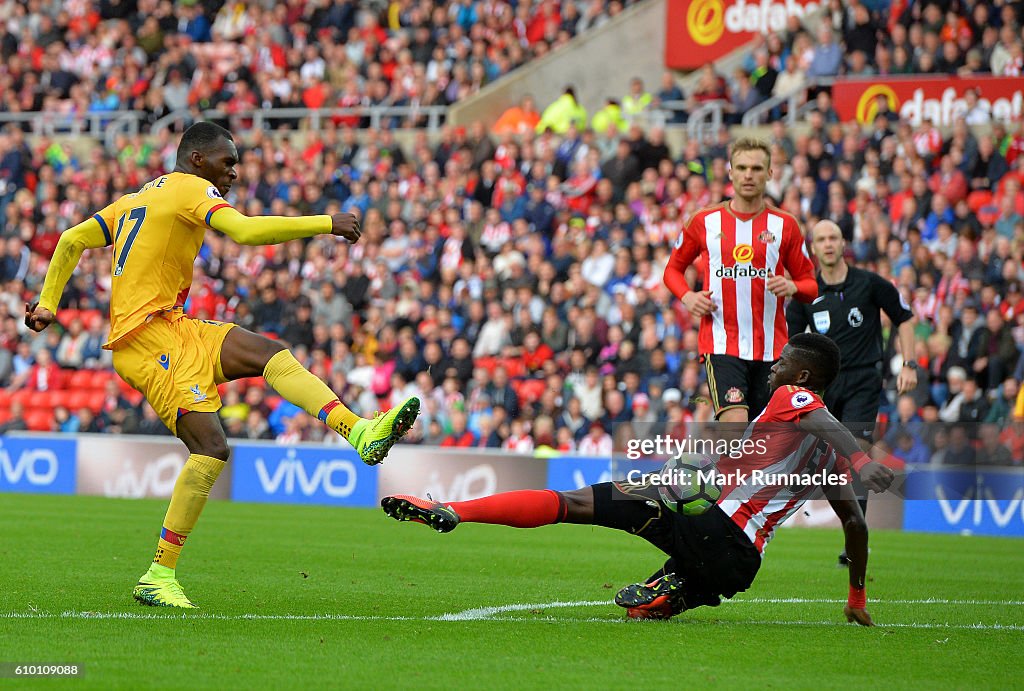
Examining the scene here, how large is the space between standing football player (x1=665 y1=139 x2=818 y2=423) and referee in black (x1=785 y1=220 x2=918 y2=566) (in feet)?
3.93

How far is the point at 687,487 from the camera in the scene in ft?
23.2

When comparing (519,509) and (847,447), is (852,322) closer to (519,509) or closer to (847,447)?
(847,447)

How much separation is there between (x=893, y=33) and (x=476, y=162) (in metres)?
6.14

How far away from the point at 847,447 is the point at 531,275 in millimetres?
13704

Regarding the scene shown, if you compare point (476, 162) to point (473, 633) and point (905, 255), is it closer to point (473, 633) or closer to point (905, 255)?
point (905, 255)

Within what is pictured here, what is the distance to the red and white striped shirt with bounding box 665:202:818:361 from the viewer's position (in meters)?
9.50

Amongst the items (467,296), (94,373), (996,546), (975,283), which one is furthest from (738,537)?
(94,373)

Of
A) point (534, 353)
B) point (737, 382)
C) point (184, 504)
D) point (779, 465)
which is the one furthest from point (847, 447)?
point (534, 353)

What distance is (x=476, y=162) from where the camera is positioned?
2323 cm

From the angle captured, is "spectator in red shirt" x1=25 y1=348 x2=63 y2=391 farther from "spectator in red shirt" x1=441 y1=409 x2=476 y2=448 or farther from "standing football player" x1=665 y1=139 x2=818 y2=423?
"standing football player" x1=665 y1=139 x2=818 y2=423

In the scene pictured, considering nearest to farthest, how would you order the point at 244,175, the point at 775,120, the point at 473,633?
the point at 473,633 → the point at 775,120 → the point at 244,175

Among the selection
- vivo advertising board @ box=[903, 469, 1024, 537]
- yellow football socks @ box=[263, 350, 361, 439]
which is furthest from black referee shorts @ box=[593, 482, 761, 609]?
vivo advertising board @ box=[903, 469, 1024, 537]

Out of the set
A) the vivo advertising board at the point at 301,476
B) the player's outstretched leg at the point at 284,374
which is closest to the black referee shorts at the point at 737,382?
the player's outstretched leg at the point at 284,374

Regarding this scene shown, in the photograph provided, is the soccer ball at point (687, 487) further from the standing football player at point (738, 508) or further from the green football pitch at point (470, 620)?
the green football pitch at point (470, 620)
